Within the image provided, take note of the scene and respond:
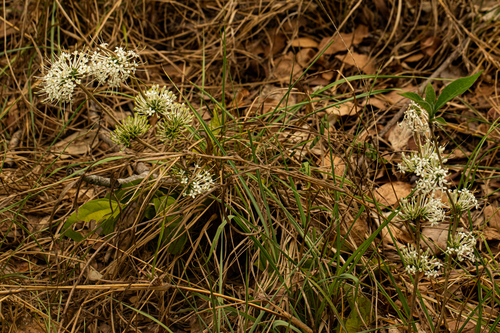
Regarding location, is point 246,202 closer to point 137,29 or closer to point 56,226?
point 56,226

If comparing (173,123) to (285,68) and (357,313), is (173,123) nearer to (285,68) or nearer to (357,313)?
(357,313)

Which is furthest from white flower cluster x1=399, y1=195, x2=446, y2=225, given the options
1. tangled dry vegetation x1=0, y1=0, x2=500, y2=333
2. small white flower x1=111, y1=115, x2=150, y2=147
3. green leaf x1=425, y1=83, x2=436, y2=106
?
small white flower x1=111, y1=115, x2=150, y2=147

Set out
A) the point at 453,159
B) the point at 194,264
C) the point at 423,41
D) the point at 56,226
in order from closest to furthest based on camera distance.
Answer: the point at 194,264, the point at 56,226, the point at 453,159, the point at 423,41

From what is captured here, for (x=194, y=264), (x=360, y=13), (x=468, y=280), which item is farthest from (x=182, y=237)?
(x=360, y=13)

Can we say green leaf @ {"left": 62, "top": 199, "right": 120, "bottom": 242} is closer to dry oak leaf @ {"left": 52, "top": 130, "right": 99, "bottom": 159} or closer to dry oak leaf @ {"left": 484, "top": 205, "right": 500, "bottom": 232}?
dry oak leaf @ {"left": 52, "top": 130, "right": 99, "bottom": 159}

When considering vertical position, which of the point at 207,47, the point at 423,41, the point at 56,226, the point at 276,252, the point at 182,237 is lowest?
the point at 56,226
